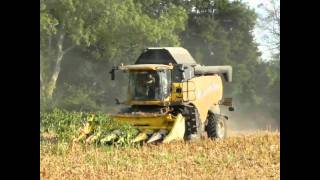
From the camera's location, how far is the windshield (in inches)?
566

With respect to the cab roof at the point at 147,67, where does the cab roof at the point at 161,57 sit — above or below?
above

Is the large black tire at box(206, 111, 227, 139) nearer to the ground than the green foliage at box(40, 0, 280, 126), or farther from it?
nearer to the ground

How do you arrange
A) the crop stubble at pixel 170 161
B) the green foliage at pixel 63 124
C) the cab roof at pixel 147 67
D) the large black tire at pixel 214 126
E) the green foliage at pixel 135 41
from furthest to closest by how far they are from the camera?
the green foliage at pixel 135 41, the large black tire at pixel 214 126, the cab roof at pixel 147 67, the green foliage at pixel 63 124, the crop stubble at pixel 170 161

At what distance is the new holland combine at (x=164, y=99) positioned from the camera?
1403 centimetres

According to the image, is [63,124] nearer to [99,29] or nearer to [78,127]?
[78,127]

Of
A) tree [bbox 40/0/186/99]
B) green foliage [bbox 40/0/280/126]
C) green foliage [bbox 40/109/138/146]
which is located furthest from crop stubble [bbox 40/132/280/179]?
tree [bbox 40/0/186/99]

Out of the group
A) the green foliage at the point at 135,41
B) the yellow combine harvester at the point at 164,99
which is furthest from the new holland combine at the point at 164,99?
the green foliage at the point at 135,41

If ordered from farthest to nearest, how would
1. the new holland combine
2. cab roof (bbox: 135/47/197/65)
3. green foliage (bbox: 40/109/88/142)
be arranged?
1. cab roof (bbox: 135/47/197/65)
2. the new holland combine
3. green foliage (bbox: 40/109/88/142)

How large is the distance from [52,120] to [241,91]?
14.1 m

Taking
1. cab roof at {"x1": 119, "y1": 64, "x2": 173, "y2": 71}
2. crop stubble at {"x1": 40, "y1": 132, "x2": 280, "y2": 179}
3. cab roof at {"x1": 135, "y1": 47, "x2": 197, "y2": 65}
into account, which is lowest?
crop stubble at {"x1": 40, "y1": 132, "x2": 280, "y2": 179}

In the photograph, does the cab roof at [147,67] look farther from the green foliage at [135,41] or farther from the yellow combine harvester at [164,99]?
the green foliage at [135,41]

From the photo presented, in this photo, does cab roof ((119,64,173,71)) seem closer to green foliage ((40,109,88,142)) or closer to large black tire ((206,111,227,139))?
green foliage ((40,109,88,142))
